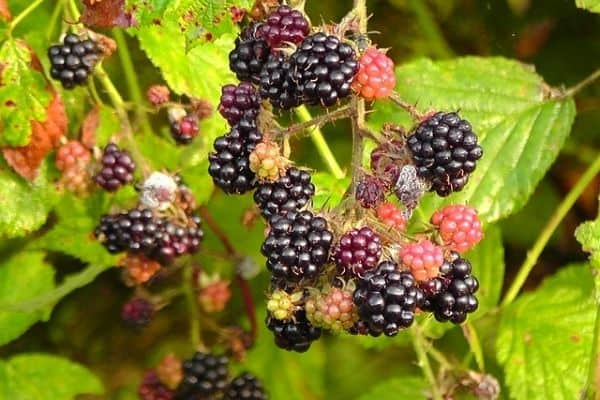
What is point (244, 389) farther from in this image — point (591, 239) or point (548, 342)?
point (591, 239)

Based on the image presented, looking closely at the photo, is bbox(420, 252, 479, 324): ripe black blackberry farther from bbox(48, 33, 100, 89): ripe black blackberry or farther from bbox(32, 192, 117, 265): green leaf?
bbox(32, 192, 117, 265): green leaf

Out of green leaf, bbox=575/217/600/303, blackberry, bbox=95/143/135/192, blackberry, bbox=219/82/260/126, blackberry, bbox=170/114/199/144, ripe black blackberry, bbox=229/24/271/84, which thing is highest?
blackberry, bbox=170/114/199/144

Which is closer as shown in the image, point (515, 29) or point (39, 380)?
point (39, 380)

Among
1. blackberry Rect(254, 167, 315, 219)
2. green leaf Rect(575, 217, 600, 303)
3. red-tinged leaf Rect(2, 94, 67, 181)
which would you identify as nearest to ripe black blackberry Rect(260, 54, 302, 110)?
blackberry Rect(254, 167, 315, 219)

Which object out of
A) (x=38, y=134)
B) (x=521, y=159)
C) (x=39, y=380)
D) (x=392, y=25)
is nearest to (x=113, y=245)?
(x=38, y=134)

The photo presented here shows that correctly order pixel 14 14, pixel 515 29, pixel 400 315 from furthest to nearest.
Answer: pixel 515 29, pixel 14 14, pixel 400 315

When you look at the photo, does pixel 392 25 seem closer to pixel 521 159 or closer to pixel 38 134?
pixel 521 159
